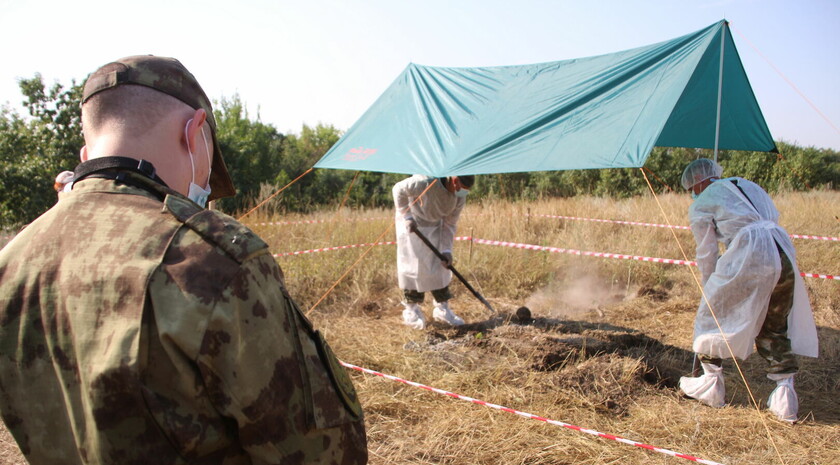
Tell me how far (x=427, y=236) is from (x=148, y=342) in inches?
177

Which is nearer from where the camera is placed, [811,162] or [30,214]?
[30,214]

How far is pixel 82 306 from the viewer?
887 millimetres

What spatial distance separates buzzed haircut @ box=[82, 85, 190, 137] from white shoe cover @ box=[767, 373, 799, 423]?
378cm

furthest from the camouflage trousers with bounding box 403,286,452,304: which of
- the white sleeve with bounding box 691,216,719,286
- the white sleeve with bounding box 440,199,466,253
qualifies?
the white sleeve with bounding box 691,216,719,286

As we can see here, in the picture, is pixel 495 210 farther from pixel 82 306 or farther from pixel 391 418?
pixel 82 306

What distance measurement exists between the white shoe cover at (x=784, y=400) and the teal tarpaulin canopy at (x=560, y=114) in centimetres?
172

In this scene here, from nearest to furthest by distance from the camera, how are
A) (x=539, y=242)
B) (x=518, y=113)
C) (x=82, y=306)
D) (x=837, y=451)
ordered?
1. (x=82, y=306)
2. (x=837, y=451)
3. (x=518, y=113)
4. (x=539, y=242)

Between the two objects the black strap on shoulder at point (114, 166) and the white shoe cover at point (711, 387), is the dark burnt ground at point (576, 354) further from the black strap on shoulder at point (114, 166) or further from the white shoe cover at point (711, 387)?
the black strap on shoulder at point (114, 166)

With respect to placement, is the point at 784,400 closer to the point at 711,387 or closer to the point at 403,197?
the point at 711,387

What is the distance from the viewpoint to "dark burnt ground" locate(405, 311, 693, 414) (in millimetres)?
3721

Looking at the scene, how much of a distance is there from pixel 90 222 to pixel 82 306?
0.49 ft

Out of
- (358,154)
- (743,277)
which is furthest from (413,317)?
(743,277)

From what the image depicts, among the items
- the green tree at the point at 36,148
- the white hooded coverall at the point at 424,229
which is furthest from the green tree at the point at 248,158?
the white hooded coverall at the point at 424,229

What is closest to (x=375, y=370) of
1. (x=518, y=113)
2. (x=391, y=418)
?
(x=391, y=418)
